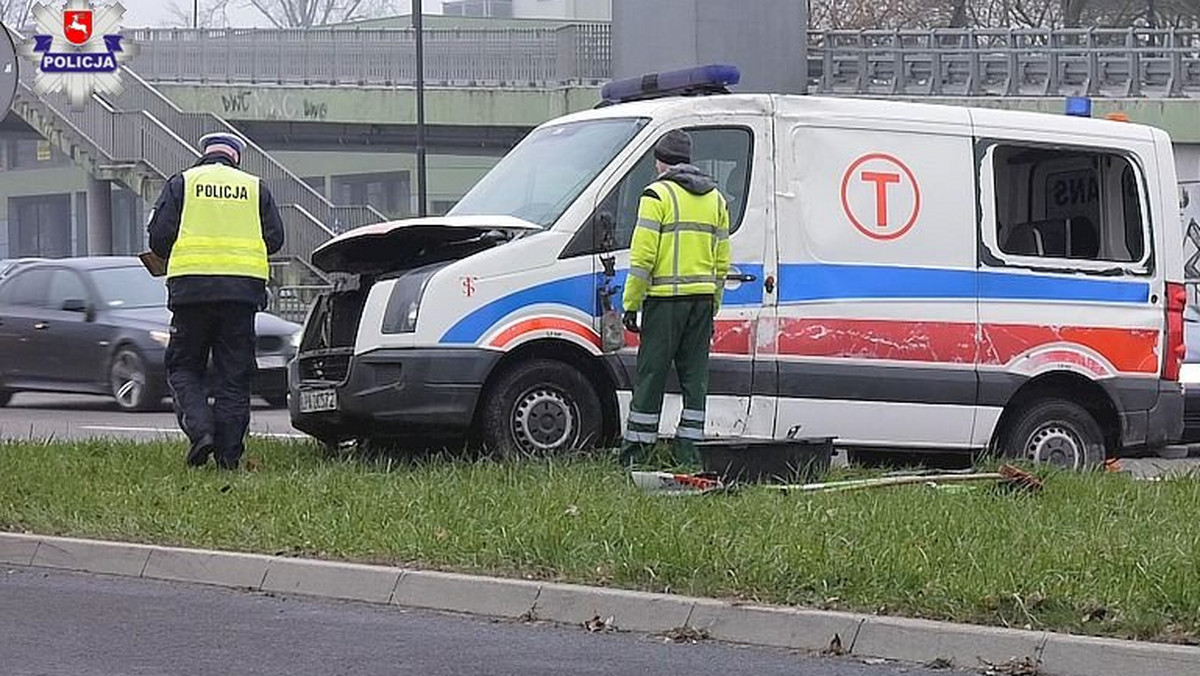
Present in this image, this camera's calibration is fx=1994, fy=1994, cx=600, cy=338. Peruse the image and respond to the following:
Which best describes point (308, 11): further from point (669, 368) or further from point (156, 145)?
point (669, 368)

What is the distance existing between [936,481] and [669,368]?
1610 millimetres

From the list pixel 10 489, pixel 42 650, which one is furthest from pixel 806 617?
pixel 10 489

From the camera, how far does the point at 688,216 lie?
10.5 metres

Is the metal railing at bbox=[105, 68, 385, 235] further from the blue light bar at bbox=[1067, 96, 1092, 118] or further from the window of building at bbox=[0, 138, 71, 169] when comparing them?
the window of building at bbox=[0, 138, 71, 169]

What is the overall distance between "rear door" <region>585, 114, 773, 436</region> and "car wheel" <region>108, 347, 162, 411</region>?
28.8ft

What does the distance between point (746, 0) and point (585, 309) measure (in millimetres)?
29556

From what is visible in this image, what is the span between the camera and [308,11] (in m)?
94.8

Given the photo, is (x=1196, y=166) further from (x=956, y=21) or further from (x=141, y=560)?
(x=141, y=560)

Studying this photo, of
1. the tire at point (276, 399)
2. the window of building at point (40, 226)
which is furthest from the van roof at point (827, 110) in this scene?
the window of building at point (40, 226)

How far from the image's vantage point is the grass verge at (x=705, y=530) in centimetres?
712

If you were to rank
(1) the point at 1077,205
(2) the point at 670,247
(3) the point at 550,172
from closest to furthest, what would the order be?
(2) the point at 670,247 < (3) the point at 550,172 < (1) the point at 1077,205

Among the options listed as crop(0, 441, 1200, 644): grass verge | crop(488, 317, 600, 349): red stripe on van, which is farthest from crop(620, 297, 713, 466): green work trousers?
crop(488, 317, 600, 349): red stripe on van

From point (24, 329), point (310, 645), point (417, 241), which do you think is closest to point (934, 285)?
point (417, 241)

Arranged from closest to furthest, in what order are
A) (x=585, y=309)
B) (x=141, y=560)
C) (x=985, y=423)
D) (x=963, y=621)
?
(x=963, y=621) → (x=141, y=560) → (x=585, y=309) → (x=985, y=423)
